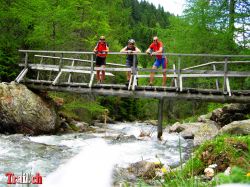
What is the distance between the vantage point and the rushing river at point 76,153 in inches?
316

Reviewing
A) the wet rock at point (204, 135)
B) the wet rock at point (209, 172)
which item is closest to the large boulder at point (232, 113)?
the wet rock at point (204, 135)

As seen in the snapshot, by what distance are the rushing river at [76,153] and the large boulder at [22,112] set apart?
837 millimetres

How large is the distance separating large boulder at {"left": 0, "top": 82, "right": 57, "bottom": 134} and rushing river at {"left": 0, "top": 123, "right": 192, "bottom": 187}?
0.84 m

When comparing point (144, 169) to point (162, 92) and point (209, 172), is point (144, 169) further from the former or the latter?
point (162, 92)

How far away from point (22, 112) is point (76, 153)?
5001 mm

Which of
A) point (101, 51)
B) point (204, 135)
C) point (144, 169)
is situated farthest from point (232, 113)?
point (144, 169)

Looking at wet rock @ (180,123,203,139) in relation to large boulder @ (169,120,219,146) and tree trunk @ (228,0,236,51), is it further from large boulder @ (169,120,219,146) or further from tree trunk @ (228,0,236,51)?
tree trunk @ (228,0,236,51)

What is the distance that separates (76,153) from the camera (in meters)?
10.6

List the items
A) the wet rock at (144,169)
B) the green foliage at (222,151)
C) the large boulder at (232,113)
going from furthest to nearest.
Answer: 1. the large boulder at (232,113)
2. the wet rock at (144,169)
3. the green foliage at (222,151)

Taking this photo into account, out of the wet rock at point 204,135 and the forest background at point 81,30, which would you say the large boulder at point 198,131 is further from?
the forest background at point 81,30

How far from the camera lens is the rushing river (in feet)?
26.3

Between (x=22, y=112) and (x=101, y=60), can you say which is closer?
(x=101, y=60)

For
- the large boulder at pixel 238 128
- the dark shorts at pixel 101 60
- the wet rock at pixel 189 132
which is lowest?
the wet rock at pixel 189 132

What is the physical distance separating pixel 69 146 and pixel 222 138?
A: 6293 mm
